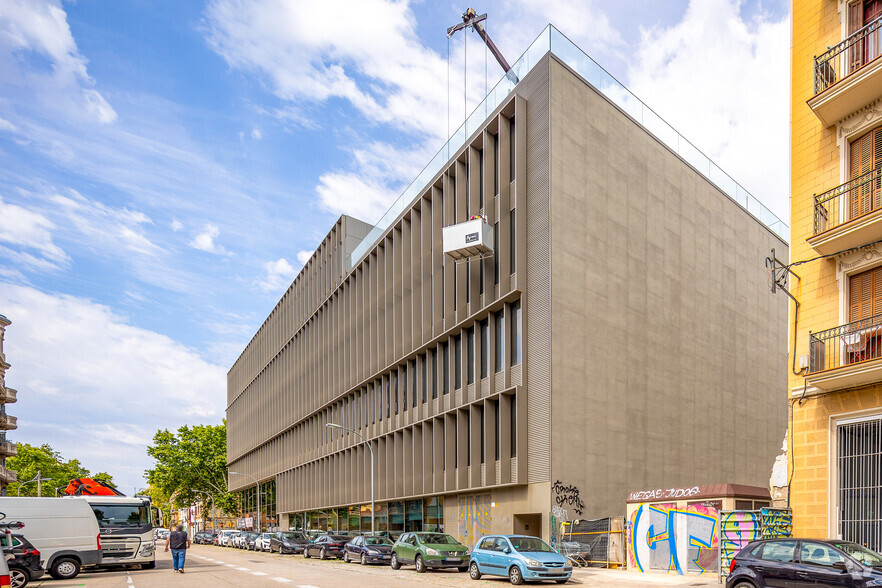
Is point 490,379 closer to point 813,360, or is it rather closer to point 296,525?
point 813,360

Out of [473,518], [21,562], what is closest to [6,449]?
[473,518]

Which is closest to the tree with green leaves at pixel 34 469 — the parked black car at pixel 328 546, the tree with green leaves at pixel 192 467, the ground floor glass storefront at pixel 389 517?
the tree with green leaves at pixel 192 467

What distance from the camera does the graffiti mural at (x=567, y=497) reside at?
103ft

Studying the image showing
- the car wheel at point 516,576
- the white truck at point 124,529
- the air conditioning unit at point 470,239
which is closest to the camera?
the car wheel at point 516,576

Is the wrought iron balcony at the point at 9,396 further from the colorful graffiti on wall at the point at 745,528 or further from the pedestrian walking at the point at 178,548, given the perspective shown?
the colorful graffiti on wall at the point at 745,528

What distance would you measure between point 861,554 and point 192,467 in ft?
338

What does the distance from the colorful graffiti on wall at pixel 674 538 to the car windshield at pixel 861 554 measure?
8.53 m

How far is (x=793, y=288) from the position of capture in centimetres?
2086

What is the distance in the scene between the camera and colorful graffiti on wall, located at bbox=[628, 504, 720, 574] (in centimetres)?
2398

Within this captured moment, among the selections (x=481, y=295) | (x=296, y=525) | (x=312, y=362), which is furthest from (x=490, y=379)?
(x=296, y=525)

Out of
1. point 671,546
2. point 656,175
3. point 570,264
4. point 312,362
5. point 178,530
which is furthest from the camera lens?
point 312,362

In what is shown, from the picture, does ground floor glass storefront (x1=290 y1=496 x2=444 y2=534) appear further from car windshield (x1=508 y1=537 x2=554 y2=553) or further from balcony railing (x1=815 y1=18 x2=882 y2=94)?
balcony railing (x1=815 y1=18 x2=882 y2=94)

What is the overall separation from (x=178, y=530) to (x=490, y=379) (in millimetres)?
14834

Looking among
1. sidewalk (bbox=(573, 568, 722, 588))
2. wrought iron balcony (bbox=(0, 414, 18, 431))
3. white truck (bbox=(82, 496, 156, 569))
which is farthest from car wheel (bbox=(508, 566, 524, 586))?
wrought iron balcony (bbox=(0, 414, 18, 431))
